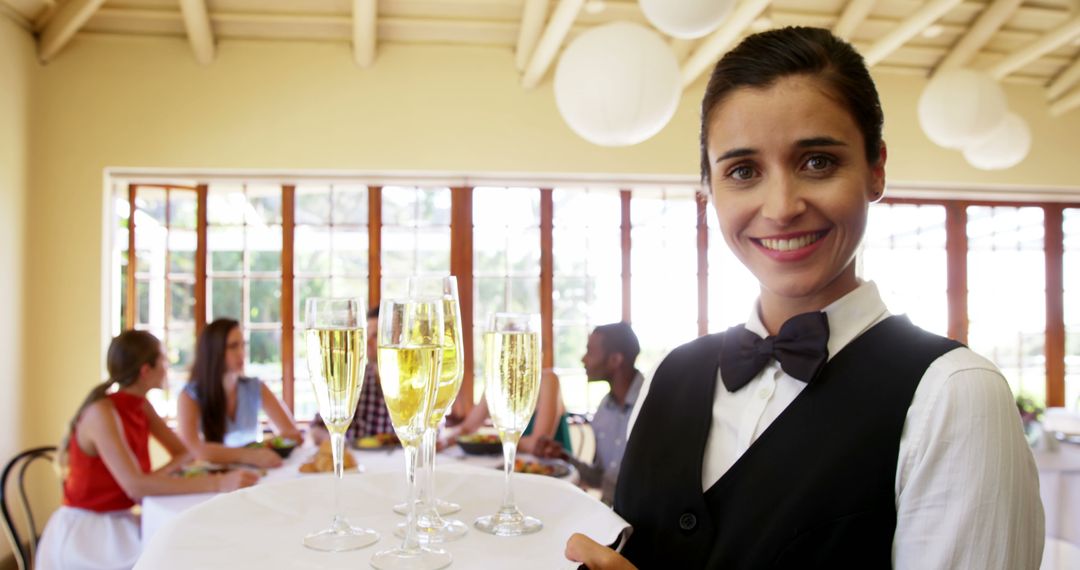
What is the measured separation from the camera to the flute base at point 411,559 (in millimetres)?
844

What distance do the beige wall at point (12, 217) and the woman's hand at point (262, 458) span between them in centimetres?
278

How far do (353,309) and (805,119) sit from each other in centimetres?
64

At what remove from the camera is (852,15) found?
5.83 meters

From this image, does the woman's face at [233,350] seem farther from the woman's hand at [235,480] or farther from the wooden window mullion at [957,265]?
the wooden window mullion at [957,265]

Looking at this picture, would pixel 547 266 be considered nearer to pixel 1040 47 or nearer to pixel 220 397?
pixel 220 397

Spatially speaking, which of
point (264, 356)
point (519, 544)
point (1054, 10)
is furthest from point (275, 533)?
point (1054, 10)

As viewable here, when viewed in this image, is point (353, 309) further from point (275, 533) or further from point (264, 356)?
point (264, 356)

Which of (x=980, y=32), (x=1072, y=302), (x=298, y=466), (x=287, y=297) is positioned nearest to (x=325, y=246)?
(x=287, y=297)

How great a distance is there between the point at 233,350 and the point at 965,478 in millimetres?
3777

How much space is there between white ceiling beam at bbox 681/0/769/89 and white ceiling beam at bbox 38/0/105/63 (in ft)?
12.8

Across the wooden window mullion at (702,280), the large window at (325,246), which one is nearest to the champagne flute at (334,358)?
the large window at (325,246)

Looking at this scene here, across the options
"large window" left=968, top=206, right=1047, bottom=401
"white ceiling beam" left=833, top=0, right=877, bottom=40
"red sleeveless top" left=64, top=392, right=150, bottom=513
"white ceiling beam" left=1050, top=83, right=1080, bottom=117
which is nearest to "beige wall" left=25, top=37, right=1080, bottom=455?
"white ceiling beam" left=833, top=0, right=877, bottom=40

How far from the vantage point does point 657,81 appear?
130 inches

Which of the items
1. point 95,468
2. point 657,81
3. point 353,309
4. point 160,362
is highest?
point 657,81
